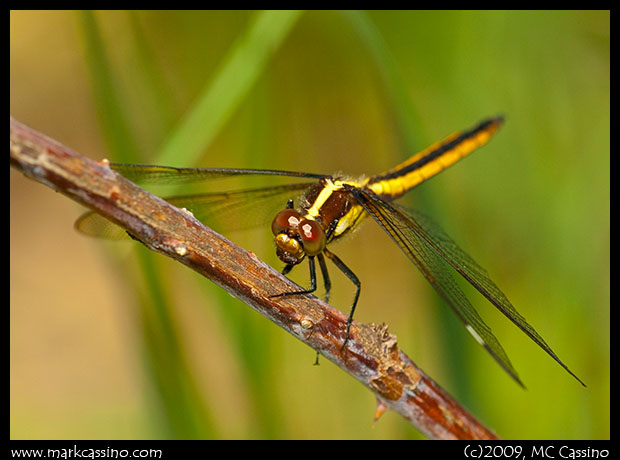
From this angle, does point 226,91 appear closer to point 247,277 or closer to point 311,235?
point 311,235

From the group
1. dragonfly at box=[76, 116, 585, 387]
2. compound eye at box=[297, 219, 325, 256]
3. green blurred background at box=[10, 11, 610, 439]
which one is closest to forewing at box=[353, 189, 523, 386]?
dragonfly at box=[76, 116, 585, 387]

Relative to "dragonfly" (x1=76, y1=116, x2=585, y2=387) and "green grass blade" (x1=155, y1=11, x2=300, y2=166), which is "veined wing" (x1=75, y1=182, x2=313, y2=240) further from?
"green grass blade" (x1=155, y1=11, x2=300, y2=166)

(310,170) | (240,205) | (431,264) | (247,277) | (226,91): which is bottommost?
(247,277)

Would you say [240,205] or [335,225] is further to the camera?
[240,205]

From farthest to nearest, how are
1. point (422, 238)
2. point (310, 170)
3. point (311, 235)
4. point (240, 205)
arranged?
point (310, 170), point (240, 205), point (422, 238), point (311, 235)

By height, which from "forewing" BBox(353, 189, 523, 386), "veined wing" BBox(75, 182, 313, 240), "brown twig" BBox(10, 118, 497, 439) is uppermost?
"veined wing" BBox(75, 182, 313, 240)

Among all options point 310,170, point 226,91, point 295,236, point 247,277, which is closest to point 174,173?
point 226,91
